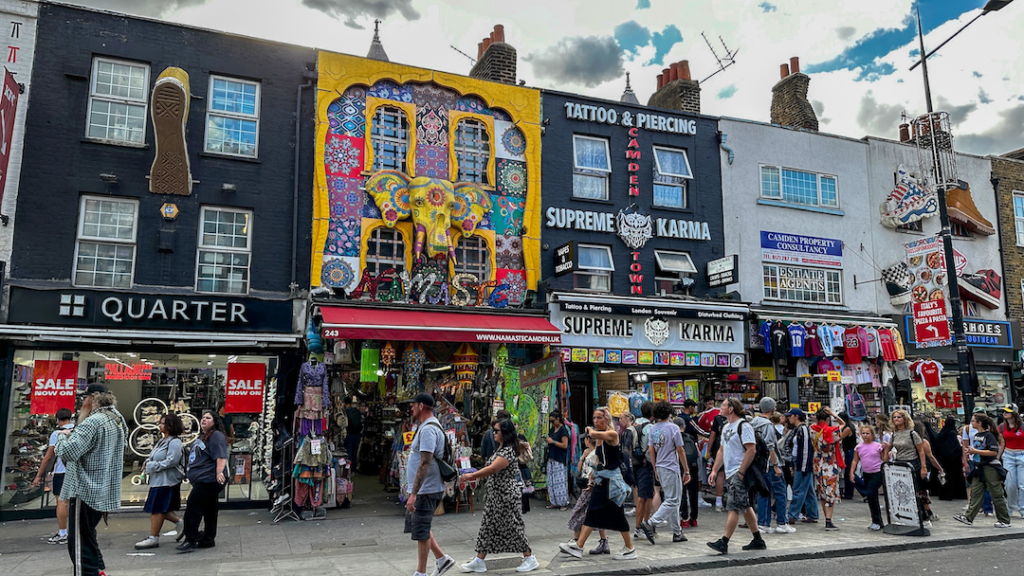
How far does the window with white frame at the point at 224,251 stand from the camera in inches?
545

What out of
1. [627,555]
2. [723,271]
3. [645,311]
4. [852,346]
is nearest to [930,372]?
[852,346]

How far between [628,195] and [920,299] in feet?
22.3

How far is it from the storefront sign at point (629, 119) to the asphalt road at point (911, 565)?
11.2 m

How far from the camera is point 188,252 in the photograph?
44.9 ft

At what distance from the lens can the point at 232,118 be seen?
14.4m

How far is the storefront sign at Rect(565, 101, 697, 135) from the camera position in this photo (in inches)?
678

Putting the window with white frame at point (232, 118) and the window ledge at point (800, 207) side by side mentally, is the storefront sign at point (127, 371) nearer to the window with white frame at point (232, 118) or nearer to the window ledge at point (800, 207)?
the window with white frame at point (232, 118)

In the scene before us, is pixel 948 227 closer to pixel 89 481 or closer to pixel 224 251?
pixel 224 251

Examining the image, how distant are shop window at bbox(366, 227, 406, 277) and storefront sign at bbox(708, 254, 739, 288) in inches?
292

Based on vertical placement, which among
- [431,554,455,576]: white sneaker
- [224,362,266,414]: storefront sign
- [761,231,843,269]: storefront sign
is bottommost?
[431,554,455,576]: white sneaker

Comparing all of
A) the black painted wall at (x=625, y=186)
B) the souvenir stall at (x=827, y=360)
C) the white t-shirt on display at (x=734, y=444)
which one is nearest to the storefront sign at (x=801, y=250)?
the black painted wall at (x=625, y=186)

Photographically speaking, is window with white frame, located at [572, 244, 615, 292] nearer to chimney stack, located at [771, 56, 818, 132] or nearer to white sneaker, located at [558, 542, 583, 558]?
chimney stack, located at [771, 56, 818, 132]

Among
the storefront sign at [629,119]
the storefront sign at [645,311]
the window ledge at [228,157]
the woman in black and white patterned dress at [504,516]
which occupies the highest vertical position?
the storefront sign at [629,119]

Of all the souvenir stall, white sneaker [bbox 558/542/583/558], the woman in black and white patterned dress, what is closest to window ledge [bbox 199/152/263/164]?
the woman in black and white patterned dress
